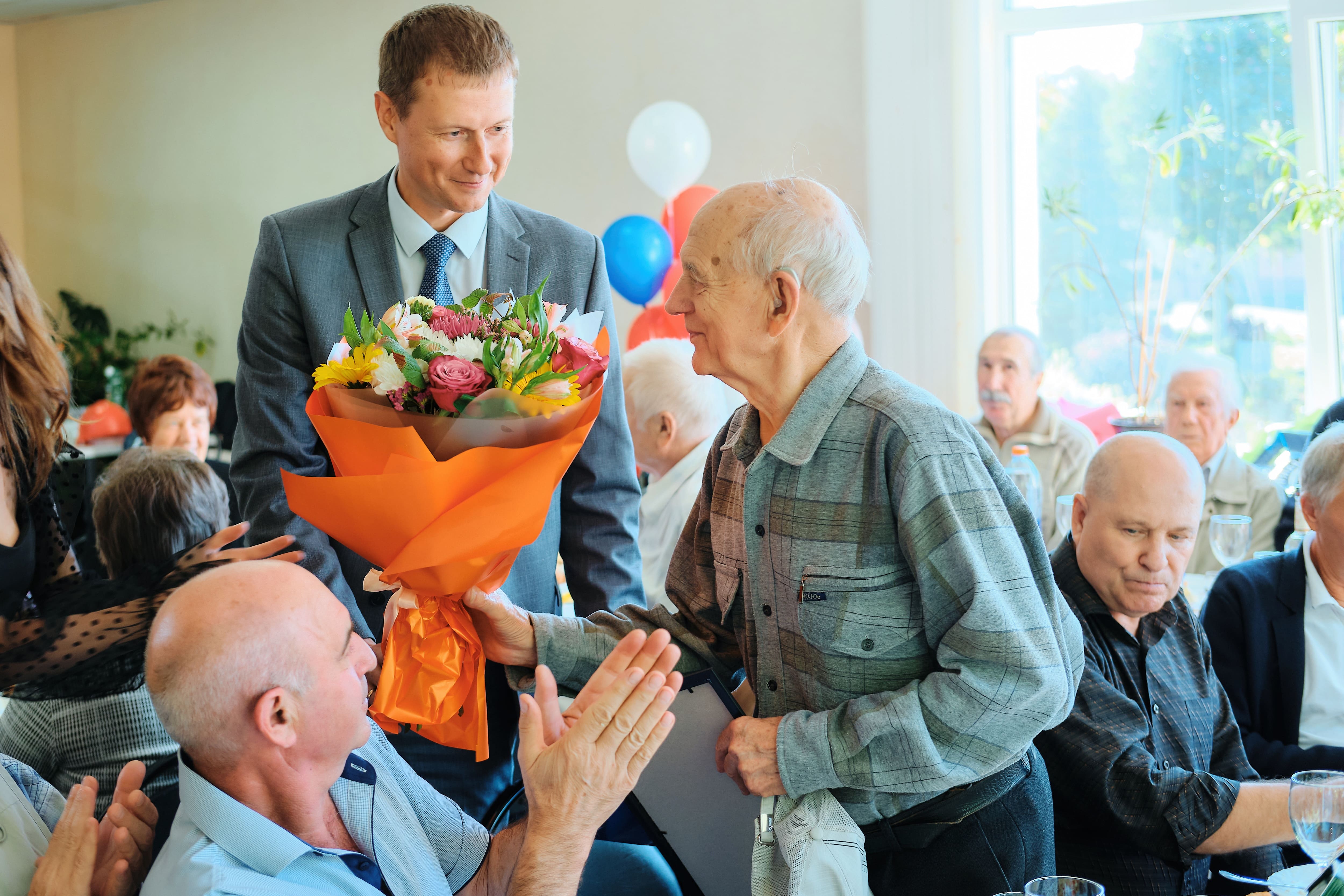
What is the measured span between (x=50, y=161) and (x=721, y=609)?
32.1 ft

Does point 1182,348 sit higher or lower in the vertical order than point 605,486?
higher

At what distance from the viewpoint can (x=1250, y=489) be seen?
3908mm

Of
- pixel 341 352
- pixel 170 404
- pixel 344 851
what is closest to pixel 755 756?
pixel 344 851

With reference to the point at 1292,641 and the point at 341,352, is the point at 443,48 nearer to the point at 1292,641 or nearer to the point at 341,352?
the point at 341,352

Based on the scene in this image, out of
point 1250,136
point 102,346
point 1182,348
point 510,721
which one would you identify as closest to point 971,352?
point 1182,348

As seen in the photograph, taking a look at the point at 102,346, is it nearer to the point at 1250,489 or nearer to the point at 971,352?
the point at 971,352

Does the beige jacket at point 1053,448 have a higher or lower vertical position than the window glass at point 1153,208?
lower

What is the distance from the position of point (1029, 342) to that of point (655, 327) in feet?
5.87

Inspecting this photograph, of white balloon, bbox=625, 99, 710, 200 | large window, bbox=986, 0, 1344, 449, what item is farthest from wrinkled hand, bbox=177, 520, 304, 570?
large window, bbox=986, 0, 1344, 449

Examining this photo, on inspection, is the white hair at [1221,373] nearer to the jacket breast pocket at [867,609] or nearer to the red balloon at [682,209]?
the red balloon at [682,209]

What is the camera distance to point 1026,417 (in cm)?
449

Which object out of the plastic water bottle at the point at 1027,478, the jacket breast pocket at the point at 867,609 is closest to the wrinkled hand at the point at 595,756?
the jacket breast pocket at the point at 867,609

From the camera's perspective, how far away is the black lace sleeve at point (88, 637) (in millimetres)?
1566

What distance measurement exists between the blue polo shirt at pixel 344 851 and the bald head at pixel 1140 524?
115 cm
